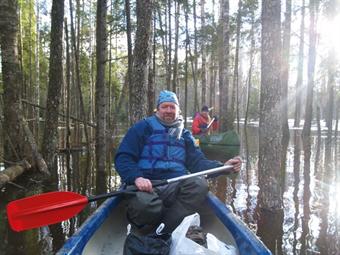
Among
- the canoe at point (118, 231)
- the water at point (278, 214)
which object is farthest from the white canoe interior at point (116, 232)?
the water at point (278, 214)

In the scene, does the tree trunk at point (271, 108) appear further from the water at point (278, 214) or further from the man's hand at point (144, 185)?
the man's hand at point (144, 185)

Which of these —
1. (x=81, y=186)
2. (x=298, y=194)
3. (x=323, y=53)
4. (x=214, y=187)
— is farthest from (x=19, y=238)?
(x=323, y=53)

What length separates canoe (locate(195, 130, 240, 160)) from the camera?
12.6 m

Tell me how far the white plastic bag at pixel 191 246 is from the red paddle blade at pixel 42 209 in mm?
1121

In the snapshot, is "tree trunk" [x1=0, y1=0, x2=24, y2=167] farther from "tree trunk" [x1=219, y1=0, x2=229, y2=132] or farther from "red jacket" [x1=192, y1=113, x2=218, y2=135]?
"tree trunk" [x1=219, y1=0, x2=229, y2=132]

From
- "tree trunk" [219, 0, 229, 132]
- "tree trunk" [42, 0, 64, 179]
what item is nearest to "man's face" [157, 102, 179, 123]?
"tree trunk" [42, 0, 64, 179]

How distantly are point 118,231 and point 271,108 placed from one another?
10.6 feet

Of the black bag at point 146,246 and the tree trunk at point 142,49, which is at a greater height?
the tree trunk at point 142,49

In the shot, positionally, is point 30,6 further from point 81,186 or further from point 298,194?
point 298,194

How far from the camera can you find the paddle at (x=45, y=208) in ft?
11.6

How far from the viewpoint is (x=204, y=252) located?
2928 millimetres

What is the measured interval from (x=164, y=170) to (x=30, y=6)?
77.6 feet

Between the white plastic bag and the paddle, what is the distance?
597 millimetres

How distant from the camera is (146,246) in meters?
3.13
